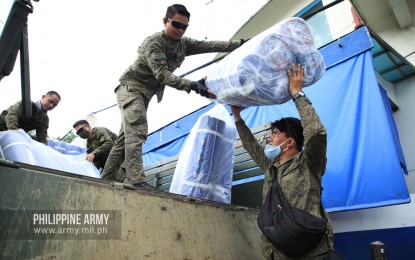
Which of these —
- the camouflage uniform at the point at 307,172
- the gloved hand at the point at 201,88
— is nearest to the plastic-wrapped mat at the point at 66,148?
the gloved hand at the point at 201,88

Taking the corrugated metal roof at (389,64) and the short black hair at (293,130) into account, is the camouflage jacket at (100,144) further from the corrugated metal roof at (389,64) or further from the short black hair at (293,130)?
the corrugated metal roof at (389,64)

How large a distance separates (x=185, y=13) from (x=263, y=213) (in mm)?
1686

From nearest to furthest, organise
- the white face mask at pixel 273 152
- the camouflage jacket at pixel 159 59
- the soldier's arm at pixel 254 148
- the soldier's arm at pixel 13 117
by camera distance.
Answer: the white face mask at pixel 273 152 → the soldier's arm at pixel 254 148 → the camouflage jacket at pixel 159 59 → the soldier's arm at pixel 13 117

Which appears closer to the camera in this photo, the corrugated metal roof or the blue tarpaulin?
the blue tarpaulin

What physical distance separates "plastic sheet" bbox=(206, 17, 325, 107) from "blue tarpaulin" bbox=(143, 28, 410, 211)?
1204 millimetres

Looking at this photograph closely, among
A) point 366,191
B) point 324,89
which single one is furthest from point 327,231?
point 324,89

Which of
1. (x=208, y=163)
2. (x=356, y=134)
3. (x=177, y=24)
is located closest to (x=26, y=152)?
(x=208, y=163)

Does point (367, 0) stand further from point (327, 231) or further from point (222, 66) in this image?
point (327, 231)

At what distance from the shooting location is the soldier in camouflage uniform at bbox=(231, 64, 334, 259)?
154cm

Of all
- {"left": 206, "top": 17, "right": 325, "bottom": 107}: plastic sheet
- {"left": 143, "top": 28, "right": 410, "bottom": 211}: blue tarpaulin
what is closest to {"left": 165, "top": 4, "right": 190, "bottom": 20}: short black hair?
{"left": 206, "top": 17, "right": 325, "bottom": 107}: plastic sheet

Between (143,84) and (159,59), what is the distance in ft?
1.09

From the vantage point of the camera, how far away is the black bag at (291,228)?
137 cm

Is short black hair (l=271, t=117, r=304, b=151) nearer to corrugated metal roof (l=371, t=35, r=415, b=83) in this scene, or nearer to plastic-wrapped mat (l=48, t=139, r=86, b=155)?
corrugated metal roof (l=371, t=35, r=415, b=83)

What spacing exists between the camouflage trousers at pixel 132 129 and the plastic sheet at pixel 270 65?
828mm
